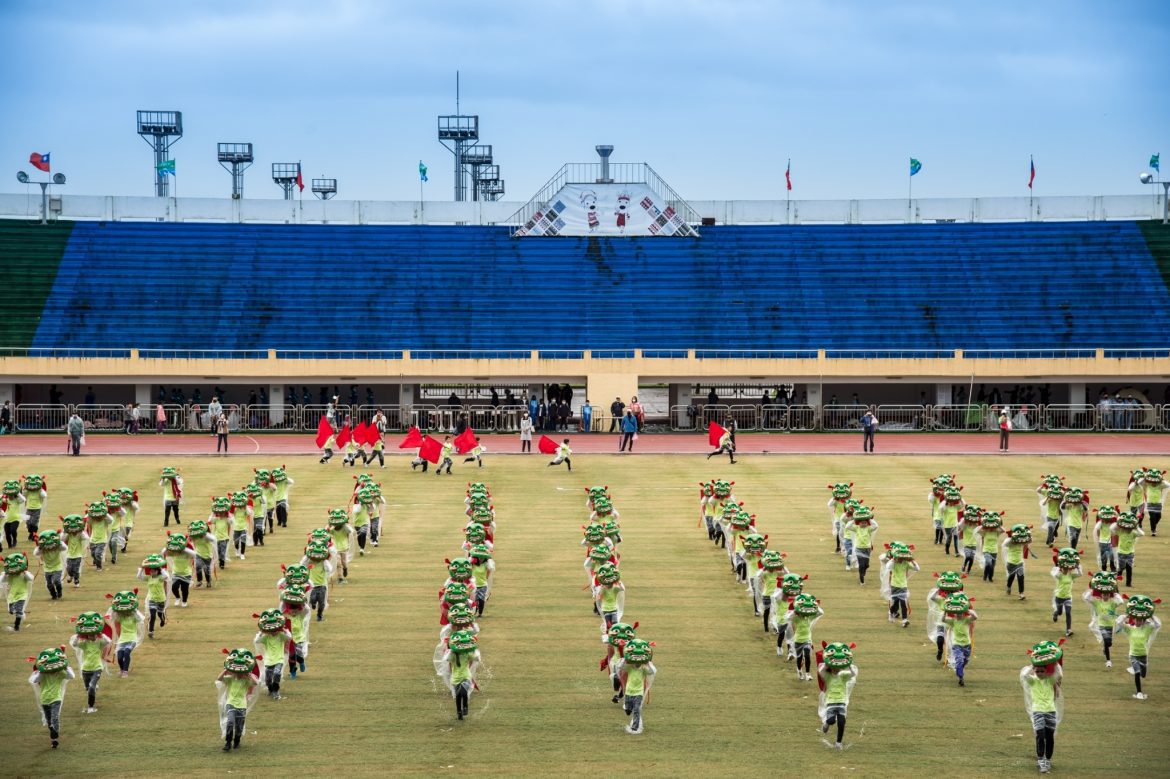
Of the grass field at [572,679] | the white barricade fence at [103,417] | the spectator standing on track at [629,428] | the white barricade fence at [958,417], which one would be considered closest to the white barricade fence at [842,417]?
the white barricade fence at [958,417]

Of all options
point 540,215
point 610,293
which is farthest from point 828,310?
point 540,215

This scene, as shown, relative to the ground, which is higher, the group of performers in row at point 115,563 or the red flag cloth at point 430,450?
the red flag cloth at point 430,450

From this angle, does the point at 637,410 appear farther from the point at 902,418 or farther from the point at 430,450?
the point at 902,418

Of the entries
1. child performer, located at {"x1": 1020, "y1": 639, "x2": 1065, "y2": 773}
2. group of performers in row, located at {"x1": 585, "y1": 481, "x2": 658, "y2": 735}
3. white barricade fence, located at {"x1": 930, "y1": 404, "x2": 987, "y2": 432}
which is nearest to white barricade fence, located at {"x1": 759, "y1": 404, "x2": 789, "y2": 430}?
white barricade fence, located at {"x1": 930, "y1": 404, "x2": 987, "y2": 432}

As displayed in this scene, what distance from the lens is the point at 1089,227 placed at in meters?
63.3

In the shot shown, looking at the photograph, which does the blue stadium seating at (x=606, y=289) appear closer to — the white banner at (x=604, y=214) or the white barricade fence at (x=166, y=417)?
the white banner at (x=604, y=214)

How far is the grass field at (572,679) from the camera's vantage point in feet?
53.0

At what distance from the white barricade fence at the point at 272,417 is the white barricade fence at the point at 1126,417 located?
1240 inches

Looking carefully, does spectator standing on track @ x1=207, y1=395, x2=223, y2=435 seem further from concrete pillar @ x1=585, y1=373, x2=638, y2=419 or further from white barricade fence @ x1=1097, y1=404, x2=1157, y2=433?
white barricade fence @ x1=1097, y1=404, x2=1157, y2=433

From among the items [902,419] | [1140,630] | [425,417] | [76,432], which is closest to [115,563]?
[76,432]

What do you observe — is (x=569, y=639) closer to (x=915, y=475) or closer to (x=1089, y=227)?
(x=915, y=475)

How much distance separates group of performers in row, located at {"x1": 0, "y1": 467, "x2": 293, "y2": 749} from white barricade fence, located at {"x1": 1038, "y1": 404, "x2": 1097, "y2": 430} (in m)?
33.0

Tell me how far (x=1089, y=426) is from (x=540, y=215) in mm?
26699

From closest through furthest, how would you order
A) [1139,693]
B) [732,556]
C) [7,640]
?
[1139,693]
[7,640]
[732,556]
